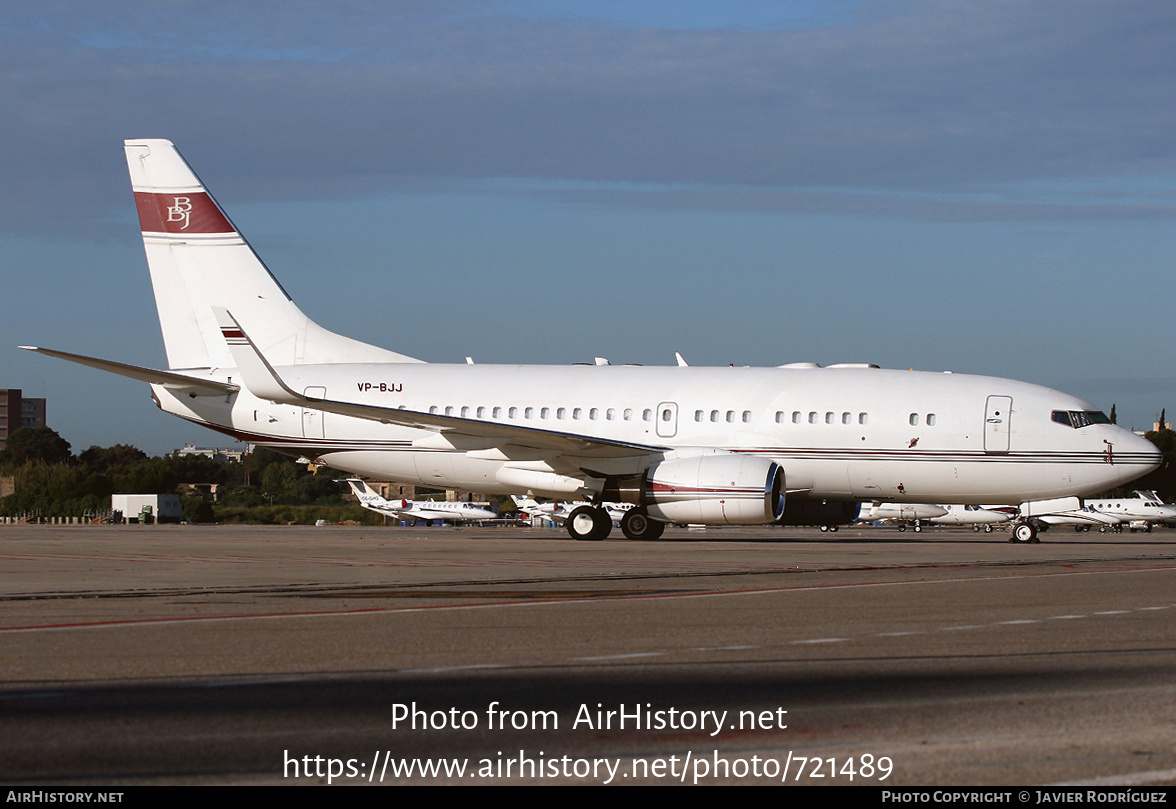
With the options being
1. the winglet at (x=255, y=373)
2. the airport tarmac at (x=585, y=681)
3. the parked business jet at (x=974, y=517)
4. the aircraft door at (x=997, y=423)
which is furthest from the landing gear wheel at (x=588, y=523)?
the parked business jet at (x=974, y=517)

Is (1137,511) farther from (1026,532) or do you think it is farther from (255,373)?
(255,373)

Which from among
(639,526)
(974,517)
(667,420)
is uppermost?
(667,420)

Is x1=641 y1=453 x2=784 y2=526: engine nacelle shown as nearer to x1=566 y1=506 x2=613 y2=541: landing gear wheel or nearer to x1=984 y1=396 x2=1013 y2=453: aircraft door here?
x1=566 y1=506 x2=613 y2=541: landing gear wheel

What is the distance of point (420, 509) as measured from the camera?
9325 centimetres

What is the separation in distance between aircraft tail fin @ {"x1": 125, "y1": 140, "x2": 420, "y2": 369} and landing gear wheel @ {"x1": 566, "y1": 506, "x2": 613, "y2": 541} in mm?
6814

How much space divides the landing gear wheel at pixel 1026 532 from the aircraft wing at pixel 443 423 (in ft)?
27.9

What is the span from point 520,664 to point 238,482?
466 feet

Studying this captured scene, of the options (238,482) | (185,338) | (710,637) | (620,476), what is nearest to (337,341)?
(185,338)

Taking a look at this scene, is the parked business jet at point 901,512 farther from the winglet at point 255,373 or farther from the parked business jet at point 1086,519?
the winglet at point 255,373

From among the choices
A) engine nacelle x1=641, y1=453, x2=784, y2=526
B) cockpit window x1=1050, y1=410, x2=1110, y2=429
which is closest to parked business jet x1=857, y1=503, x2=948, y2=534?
cockpit window x1=1050, y1=410, x2=1110, y2=429

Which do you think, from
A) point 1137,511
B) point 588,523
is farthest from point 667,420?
point 1137,511

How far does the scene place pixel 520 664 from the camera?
8.38m

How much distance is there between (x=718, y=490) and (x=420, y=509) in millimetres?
68572

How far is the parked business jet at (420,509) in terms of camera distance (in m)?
92.0
